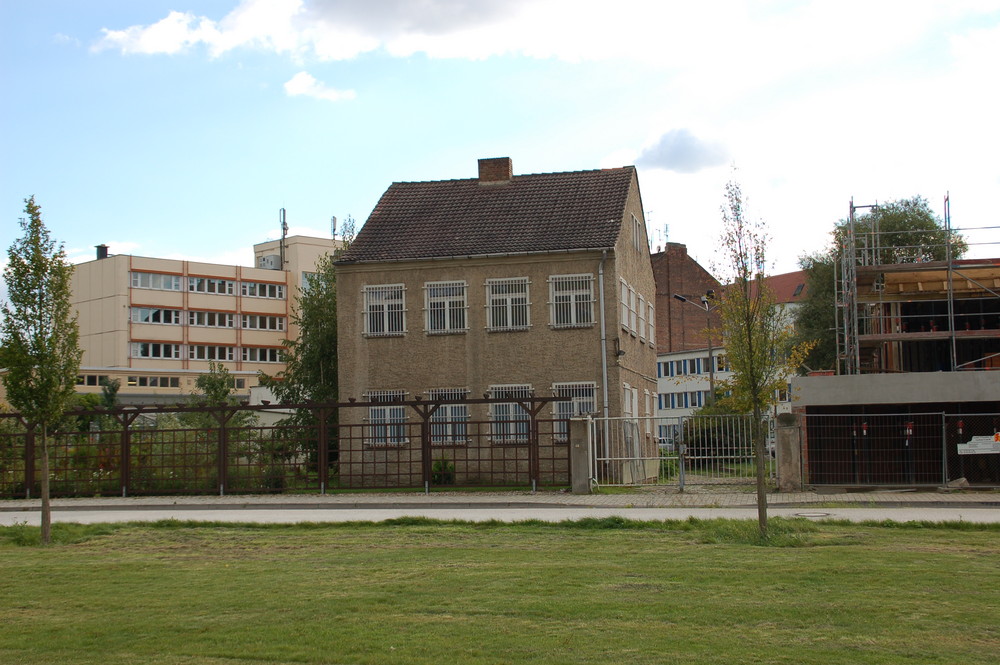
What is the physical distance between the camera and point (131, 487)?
32.7 m

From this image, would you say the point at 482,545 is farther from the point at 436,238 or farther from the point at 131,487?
the point at 436,238

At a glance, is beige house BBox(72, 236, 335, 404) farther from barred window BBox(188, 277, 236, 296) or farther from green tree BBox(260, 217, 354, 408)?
green tree BBox(260, 217, 354, 408)

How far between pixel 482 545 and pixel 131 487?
65.8ft

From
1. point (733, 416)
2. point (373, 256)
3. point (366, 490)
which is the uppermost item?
point (373, 256)

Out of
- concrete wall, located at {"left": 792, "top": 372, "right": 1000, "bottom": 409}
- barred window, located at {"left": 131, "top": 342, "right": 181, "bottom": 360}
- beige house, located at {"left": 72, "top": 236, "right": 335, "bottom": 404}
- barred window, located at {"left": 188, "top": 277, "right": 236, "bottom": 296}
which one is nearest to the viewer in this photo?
concrete wall, located at {"left": 792, "top": 372, "right": 1000, "bottom": 409}

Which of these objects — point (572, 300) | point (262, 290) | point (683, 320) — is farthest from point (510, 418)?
point (262, 290)

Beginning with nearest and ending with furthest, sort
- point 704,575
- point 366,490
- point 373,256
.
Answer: point 704,575, point 366,490, point 373,256

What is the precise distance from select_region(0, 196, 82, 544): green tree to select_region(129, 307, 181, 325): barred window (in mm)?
74887

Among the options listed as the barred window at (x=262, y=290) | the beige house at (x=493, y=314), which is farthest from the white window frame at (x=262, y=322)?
the beige house at (x=493, y=314)

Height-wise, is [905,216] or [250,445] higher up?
[905,216]

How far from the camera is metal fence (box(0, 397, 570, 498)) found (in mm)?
32156

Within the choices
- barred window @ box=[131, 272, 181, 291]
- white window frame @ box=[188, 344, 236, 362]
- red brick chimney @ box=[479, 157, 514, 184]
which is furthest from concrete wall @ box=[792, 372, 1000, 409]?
white window frame @ box=[188, 344, 236, 362]

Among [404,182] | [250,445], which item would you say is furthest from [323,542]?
[404,182]

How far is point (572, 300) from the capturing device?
35.4 metres
